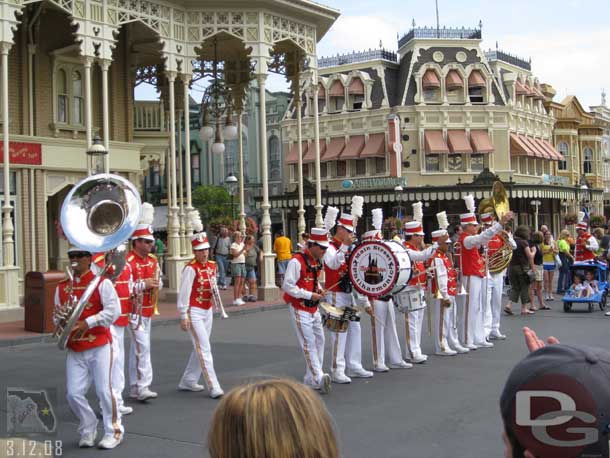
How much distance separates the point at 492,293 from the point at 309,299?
5775 millimetres

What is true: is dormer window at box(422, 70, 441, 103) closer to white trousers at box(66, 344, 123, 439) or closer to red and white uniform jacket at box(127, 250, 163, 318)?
red and white uniform jacket at box(127, 250, 163, 318)

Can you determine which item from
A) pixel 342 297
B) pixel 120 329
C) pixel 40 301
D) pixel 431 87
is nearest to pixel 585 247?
pixel 342 297

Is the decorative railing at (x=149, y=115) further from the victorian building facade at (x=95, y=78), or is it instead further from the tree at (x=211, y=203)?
the tree at (x=211, y=203)

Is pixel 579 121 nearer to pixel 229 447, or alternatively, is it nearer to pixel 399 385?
pixel 399 385

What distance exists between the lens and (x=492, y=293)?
565 inches

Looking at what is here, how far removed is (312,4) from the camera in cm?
2255

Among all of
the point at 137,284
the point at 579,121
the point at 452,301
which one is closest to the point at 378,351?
the point at 452,301

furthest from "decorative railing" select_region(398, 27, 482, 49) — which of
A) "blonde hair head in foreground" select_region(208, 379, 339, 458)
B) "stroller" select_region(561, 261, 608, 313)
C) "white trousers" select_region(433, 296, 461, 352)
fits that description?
"blonde hair head in foreground" select_region(208, 379, 339, 458)

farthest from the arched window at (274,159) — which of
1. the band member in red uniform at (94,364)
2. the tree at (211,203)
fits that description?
the band member in red uniform at (94,364)

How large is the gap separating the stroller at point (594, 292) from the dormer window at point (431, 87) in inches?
1252

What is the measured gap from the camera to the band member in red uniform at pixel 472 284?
1295 centimetres

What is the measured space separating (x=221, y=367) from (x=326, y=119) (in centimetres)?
4114

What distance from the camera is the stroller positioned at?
18.2 m

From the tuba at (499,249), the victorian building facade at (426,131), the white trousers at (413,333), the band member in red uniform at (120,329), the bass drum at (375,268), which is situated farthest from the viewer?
the victorian building facade at (426,131)
